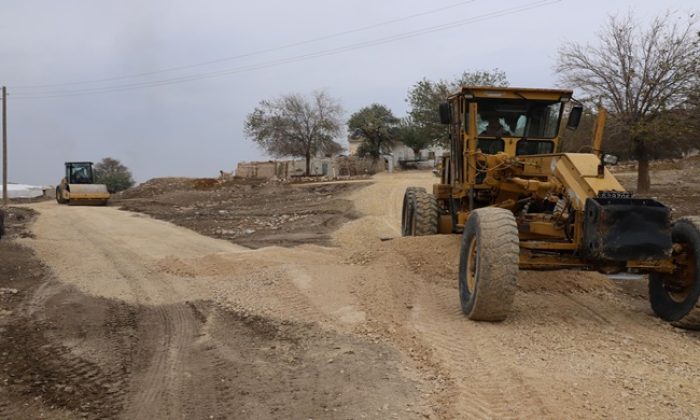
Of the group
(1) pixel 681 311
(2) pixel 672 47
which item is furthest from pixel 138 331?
(2) pixel 672 47

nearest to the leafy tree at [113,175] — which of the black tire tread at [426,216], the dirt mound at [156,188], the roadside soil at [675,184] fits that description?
the dirt mound at [156,188]

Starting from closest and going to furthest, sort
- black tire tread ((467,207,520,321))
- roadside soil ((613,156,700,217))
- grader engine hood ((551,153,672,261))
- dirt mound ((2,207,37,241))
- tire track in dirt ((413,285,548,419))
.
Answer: tire track in dirt ((413,285,548,419)), grader engine hood ((551,153,672,261)), black tire tread ((467,207,520,321)), dirt mound ((2,207,37,241)), roadside soil ((613,156,700,217))

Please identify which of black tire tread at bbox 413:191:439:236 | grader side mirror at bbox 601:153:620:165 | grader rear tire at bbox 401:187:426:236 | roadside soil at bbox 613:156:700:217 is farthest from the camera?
roadside soil at bbox 613:156:700:217

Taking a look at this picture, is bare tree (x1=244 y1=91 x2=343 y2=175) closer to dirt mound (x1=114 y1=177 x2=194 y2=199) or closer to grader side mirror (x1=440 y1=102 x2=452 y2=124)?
dirt mound (x1=114 y1=177 x2=194 y2=199)

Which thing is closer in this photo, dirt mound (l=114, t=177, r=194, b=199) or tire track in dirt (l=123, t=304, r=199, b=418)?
tire track in dirt (l=123, t=304, r=199, b=418)

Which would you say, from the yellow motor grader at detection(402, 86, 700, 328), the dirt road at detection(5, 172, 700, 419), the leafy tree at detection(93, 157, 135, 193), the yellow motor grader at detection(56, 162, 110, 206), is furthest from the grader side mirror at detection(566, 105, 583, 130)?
the leafy tree at detection(93, 157, 135, 193)

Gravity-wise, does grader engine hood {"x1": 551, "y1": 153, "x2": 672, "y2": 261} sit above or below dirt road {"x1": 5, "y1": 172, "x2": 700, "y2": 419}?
above

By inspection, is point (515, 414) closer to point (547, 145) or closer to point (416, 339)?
point (416, 339)

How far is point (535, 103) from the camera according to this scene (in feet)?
31.1

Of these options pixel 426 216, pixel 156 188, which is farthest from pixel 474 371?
pixel 156 188

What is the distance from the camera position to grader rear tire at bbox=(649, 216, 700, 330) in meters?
6.70

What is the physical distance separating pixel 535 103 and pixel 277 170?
49232 mm

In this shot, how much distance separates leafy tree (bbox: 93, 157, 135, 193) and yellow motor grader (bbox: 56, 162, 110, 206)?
1256 inches

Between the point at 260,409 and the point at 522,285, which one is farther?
the point at 522,285
